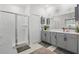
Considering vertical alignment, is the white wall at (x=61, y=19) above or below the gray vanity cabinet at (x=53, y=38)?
above

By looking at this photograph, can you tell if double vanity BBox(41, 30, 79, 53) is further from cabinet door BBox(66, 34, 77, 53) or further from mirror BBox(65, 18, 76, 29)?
mirror BBox(65, 18, 76, 29)

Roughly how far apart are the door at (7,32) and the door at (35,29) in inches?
46.2

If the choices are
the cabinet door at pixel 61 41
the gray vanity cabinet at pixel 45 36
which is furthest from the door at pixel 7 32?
the gray vanity cabinet at pixel 45 36

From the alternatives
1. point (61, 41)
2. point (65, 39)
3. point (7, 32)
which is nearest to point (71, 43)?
point (65, 39)

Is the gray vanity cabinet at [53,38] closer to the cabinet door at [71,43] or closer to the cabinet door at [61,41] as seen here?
the cabinet door at [61,41]

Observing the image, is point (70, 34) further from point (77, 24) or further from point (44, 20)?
point (44, 20)

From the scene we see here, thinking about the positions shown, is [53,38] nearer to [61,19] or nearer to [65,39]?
[65,39]

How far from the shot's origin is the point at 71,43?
91.7 inches

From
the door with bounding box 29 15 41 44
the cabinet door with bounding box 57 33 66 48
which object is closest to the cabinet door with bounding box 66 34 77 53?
the cabinet door with bounding box 57 33 66 48

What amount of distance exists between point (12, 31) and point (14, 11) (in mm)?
603

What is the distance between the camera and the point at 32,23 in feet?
10.8

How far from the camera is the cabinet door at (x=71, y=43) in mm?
2211

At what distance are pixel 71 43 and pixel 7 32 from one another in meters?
1.96
